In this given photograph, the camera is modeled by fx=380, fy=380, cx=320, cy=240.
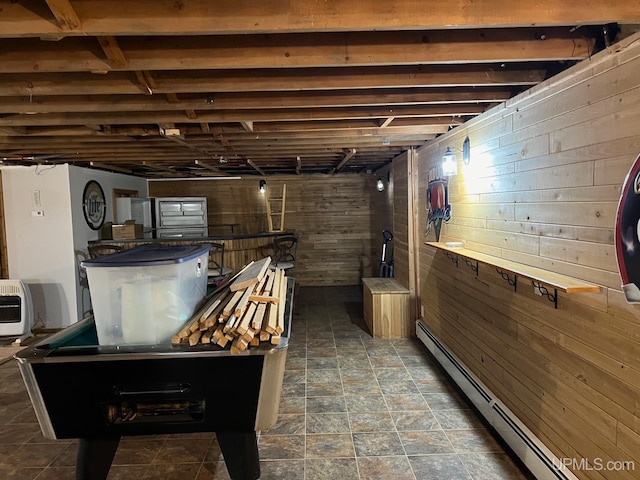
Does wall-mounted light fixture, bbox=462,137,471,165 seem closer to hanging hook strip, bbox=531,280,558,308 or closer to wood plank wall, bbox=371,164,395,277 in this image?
hanging hook strip, bbox=531,280,558,308

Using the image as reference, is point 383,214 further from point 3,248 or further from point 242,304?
point 3,248

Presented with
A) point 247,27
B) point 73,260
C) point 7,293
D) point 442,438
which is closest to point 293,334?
point 442,438

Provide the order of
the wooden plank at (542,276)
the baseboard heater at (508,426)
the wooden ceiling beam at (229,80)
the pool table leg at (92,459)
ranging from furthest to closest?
the wooden ceiling beam at (229,80)
the baseboard heater at (508,426)
the pool table leg at (92,459)
the wooden plank at (542,276)

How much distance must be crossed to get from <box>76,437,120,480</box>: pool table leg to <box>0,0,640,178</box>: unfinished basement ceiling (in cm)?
194

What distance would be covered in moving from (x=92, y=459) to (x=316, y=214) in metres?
6.66

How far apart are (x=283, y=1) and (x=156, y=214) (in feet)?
22.2

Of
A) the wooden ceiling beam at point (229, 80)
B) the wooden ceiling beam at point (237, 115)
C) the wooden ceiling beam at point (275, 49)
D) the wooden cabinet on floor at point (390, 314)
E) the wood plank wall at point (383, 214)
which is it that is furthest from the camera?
the wood plank wall at point (383, 214)

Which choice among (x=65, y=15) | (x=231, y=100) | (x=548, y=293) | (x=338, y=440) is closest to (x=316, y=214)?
(x=231, y=100)

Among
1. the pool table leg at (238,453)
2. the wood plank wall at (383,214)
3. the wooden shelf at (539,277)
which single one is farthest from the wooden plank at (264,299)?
the wood plank wall at (383,214)

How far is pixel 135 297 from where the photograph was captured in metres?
1.95

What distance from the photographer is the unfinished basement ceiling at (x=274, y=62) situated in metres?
1.56

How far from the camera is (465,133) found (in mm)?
3318

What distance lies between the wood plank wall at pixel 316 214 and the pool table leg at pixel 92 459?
20.4 feet

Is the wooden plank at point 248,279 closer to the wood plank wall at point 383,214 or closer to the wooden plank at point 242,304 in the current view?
the wooden plank at point 242,304
